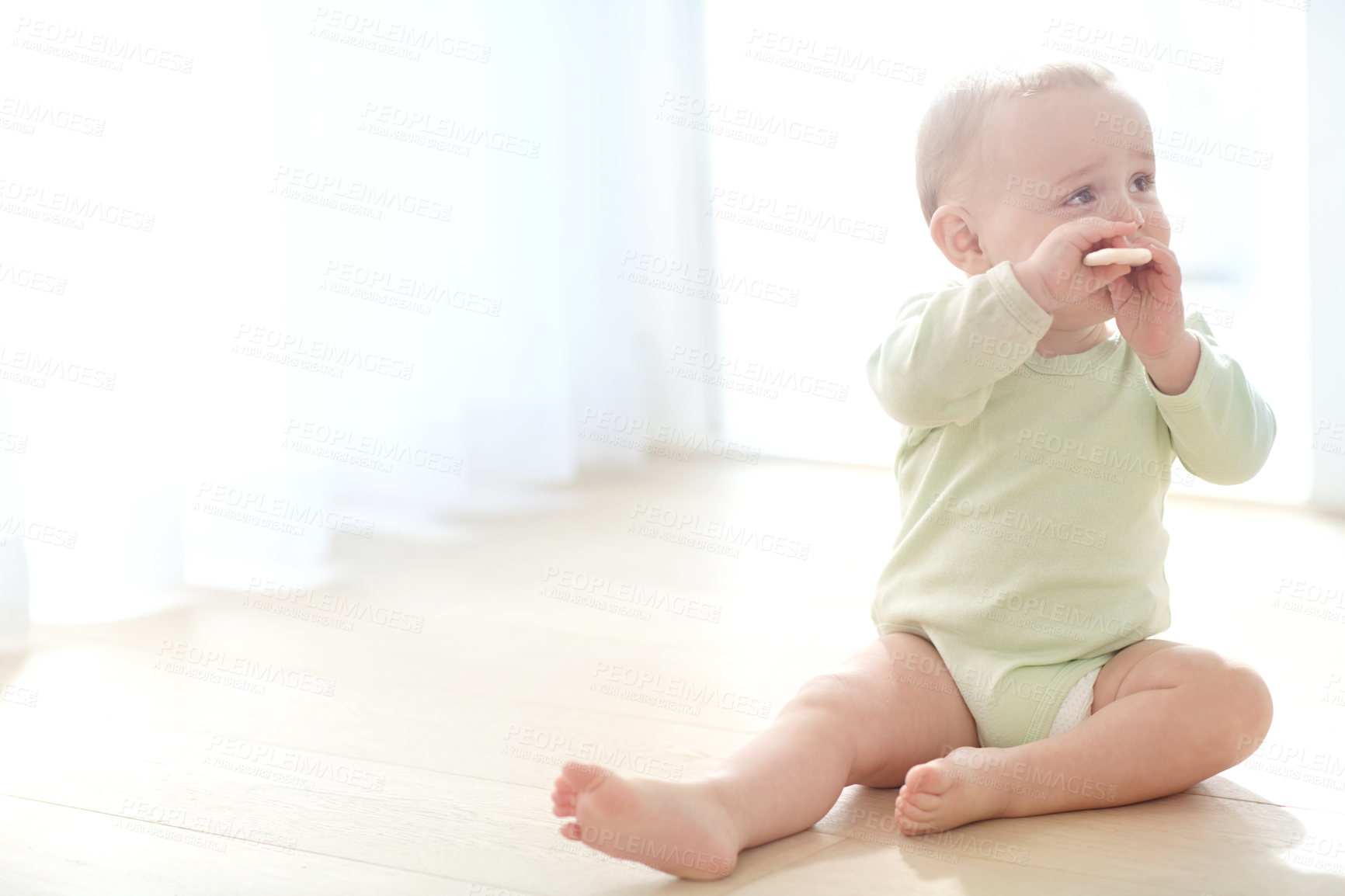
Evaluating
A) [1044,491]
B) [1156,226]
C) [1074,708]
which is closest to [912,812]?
[1074,708]

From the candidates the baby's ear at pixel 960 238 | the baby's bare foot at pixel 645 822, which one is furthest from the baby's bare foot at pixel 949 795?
the baby's ear at pixel 960 238

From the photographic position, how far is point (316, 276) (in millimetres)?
1885

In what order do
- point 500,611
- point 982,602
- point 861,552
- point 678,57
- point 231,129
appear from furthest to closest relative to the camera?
point 678,57 < point 861,552 < point 231,129 < point 500,611 < point 982,602

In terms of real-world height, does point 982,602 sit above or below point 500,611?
above

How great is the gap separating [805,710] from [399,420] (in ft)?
4.07

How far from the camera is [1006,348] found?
927 mm

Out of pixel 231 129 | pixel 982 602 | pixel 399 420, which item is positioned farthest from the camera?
pixel 399 420

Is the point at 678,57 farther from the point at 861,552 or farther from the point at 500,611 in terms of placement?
the point at 500,611

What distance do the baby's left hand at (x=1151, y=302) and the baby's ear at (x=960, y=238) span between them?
0.39ft

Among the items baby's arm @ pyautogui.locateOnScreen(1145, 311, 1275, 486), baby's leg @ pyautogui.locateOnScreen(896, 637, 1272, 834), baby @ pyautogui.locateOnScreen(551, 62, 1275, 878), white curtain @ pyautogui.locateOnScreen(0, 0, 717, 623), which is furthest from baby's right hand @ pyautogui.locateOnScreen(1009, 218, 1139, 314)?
white curtain @ pyautogui.locateOnScreen(0, 0, 717, 623)

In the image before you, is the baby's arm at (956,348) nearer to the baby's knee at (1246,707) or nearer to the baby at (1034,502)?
Result: the baby at (1034,502)

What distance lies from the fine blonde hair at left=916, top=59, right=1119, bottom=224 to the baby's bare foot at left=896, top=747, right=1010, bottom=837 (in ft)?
1.50

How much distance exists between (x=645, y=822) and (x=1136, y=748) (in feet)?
1.22

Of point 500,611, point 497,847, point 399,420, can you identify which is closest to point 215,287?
point 399,420
